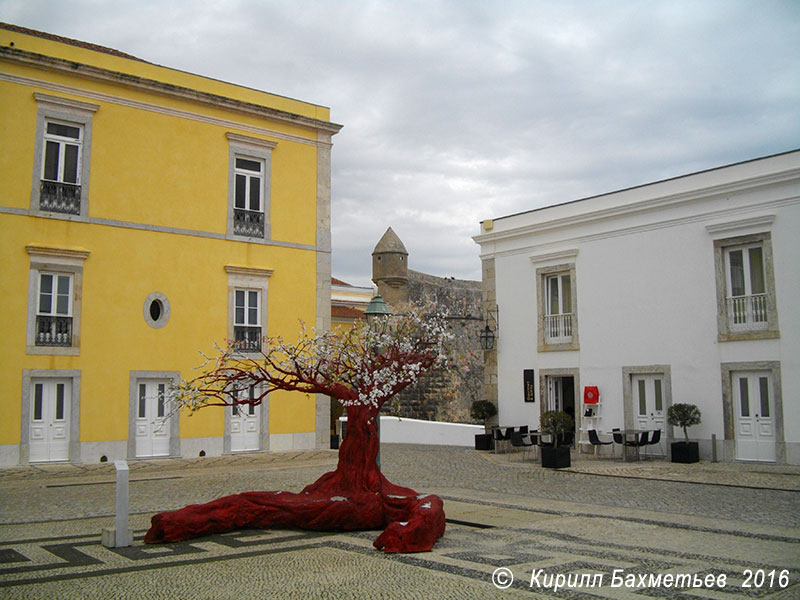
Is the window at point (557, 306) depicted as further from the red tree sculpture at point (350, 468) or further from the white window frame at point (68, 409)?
the white window frame at point (68, 409)

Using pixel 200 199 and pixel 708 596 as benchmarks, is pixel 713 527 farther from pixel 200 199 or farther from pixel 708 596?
pixel 200 199

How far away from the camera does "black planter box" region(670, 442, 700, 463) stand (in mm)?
15078

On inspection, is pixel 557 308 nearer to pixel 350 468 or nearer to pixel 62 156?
pixel 350 468

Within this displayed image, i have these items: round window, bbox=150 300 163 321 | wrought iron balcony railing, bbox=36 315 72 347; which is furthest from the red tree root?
round window, bbox=150 300 163 321

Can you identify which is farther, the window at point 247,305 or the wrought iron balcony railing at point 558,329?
the wrought iron balcony railing at point 558,329

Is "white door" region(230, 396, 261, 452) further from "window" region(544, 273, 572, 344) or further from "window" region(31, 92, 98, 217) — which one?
"window" region(544, 273, 572, 344)

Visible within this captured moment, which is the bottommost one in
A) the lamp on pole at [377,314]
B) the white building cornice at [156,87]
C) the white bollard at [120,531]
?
the white bollard at [120,531]

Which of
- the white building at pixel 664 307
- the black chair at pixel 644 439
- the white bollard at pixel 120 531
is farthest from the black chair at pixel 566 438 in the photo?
the white bollard at pixel 120 531

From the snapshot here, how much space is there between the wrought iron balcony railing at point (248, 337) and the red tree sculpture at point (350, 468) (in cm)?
839

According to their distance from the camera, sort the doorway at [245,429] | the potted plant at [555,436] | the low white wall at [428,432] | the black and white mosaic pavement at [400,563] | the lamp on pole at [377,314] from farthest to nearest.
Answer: the low white wall at [428,432] < the doorway at [245,429] < the potted plant at [555,436] < the lamp on pole at [377,314] < the black and white mosaic pavement at [400,563]

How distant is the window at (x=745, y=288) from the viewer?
14.9 meters

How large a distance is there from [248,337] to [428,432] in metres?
6.88

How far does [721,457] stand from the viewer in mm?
15258

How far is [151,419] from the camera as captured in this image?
1600 cm
